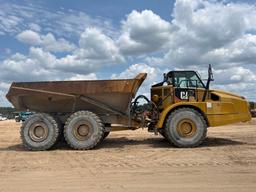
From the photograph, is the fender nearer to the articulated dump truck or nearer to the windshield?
the articulated dump truck

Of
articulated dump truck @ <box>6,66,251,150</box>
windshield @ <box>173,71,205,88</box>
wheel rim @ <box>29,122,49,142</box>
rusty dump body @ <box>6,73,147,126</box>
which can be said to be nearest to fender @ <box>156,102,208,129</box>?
articulated dump truck @ <box>6,66,251,150</box>

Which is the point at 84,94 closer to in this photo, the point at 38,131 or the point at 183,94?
the point at 38,131

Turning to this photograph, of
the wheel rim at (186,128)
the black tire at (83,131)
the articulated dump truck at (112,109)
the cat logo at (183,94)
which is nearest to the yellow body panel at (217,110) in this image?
the articulated dump truck at (112,109)

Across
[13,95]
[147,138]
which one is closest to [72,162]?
[13,95]

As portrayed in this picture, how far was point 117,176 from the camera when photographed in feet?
28.5

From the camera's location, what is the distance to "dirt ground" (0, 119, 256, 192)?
7777 mm

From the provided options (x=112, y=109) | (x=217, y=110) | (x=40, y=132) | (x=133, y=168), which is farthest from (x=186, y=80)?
(x=133, y=168)

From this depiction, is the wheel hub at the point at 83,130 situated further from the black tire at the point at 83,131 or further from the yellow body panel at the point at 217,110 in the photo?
the yellow body panel at the point at 217,110

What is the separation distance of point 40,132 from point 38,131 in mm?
81

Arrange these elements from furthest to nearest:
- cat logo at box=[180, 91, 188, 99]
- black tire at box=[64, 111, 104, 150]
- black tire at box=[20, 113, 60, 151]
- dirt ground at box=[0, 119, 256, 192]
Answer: cat logo at box=[180, 91, 188, 99], black tire at box=[20, 113, 60, 151], black tire at box=[64, 111, 104, 150], dirt ground at box=[0, 119, 256, 192]

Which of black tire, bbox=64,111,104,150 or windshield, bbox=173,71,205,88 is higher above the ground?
windshield, bbox=173,71,205,88

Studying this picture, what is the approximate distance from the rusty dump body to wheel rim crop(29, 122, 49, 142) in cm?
76

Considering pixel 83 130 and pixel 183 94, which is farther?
pixel 183 94

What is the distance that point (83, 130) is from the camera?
13148mm
